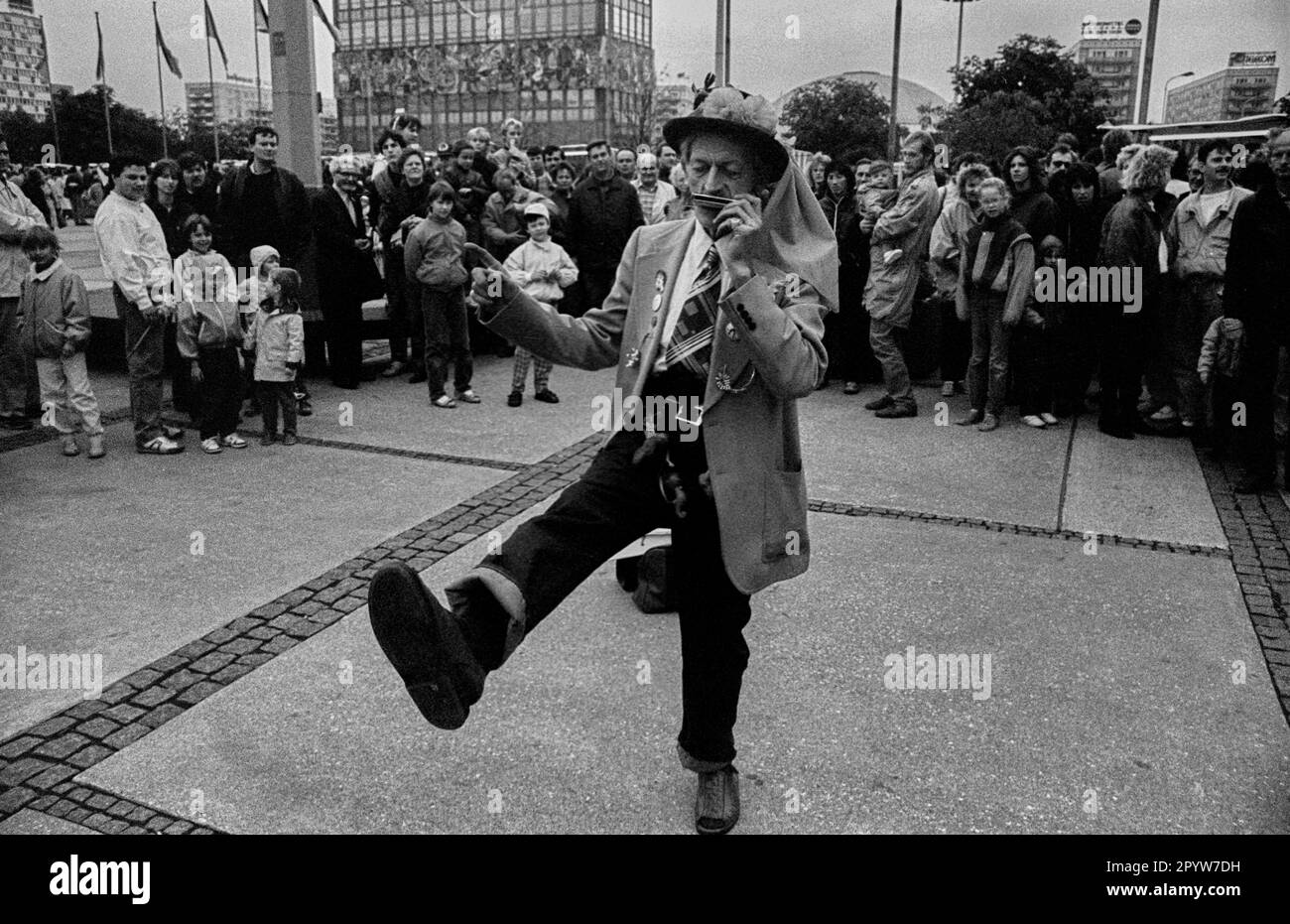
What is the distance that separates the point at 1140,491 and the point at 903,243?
2.86m

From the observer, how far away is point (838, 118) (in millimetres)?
50750

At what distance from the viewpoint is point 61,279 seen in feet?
22.8

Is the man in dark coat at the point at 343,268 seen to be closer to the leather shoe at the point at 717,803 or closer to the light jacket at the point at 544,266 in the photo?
the light jacket at the point at 544,266

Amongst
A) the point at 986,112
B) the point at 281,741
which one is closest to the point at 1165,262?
the point at 281,741

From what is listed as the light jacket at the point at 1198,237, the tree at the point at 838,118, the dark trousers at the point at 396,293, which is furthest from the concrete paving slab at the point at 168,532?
the tree at the point at 838,118

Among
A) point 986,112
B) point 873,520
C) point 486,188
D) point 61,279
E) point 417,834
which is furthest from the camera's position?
point 986,112

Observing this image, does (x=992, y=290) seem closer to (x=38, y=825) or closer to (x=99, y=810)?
(x=99, y=810)

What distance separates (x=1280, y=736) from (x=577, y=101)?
10825 cm

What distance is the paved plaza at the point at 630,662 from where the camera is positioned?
3.10m

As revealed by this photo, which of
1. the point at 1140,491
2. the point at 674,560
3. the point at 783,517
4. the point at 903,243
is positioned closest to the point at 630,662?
the point at 674,560

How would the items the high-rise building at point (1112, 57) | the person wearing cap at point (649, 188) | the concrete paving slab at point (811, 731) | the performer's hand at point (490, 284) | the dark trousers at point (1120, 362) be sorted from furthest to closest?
the high-rise building at point (1112, 57), the person wearing cap at point (649, 188), the dark trousers at point (1120, 362), the concrete paving slab at point (811, 731), the performer's hand at point (490, 284)

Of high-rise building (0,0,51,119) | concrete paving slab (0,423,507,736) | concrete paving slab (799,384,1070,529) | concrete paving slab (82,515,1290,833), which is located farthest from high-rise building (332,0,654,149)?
concrete paving slab (82,515,1290,833)

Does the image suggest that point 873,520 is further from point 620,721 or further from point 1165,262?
point 1165,262

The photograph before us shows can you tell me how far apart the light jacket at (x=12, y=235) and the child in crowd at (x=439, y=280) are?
8.57 feet
